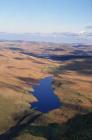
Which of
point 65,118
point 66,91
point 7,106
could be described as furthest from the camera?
point 66,91

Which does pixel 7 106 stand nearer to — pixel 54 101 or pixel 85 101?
pixel 54 101

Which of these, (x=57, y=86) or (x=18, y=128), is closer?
(x=18, y=128)

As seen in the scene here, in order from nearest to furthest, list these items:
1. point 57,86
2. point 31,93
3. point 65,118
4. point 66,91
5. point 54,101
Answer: point 65,118
point 54,101
point 31,93
point 66,91
point 57,86

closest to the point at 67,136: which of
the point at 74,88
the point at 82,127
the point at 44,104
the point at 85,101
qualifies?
the point at 82,127

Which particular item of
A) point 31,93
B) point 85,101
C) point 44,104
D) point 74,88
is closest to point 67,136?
point 44,104

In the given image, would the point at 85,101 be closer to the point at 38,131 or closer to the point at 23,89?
the point at 23,89

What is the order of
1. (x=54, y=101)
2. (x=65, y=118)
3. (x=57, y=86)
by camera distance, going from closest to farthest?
(x=65, y=118) → (x=54, y=101) → (x=57, y=86)
